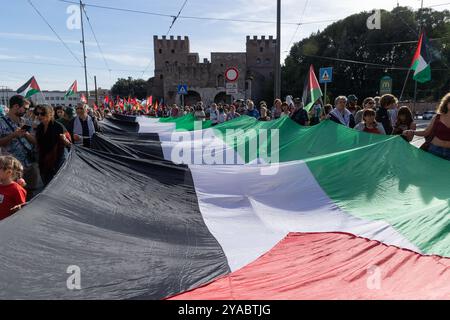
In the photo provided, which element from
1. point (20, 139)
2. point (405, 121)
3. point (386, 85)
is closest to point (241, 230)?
point (20, 139)

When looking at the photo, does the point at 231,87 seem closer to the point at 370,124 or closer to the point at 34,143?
the point at 370,124

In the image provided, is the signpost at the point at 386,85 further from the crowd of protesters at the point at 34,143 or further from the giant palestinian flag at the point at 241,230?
the crowd of protesters at the point at 34,143

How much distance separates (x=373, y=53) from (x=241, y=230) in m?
43.0

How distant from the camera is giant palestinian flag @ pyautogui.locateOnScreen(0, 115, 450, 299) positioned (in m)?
2.23

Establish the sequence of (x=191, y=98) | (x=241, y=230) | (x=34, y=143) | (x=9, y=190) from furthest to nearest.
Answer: (x=191, y=98), (x=34, y=143), (x=241, y=230), (x=9, y=190)

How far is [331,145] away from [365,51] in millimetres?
40667

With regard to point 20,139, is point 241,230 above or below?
below

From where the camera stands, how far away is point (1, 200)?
3072 mm

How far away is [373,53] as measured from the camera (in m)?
41.0

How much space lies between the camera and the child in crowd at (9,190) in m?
3.07

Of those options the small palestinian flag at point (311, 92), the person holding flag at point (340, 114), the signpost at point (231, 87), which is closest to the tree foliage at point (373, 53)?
the small palestinian flag at point (311, 92)

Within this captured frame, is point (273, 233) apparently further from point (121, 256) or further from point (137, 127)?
point (137, 127)

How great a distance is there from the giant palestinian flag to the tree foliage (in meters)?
36.9
